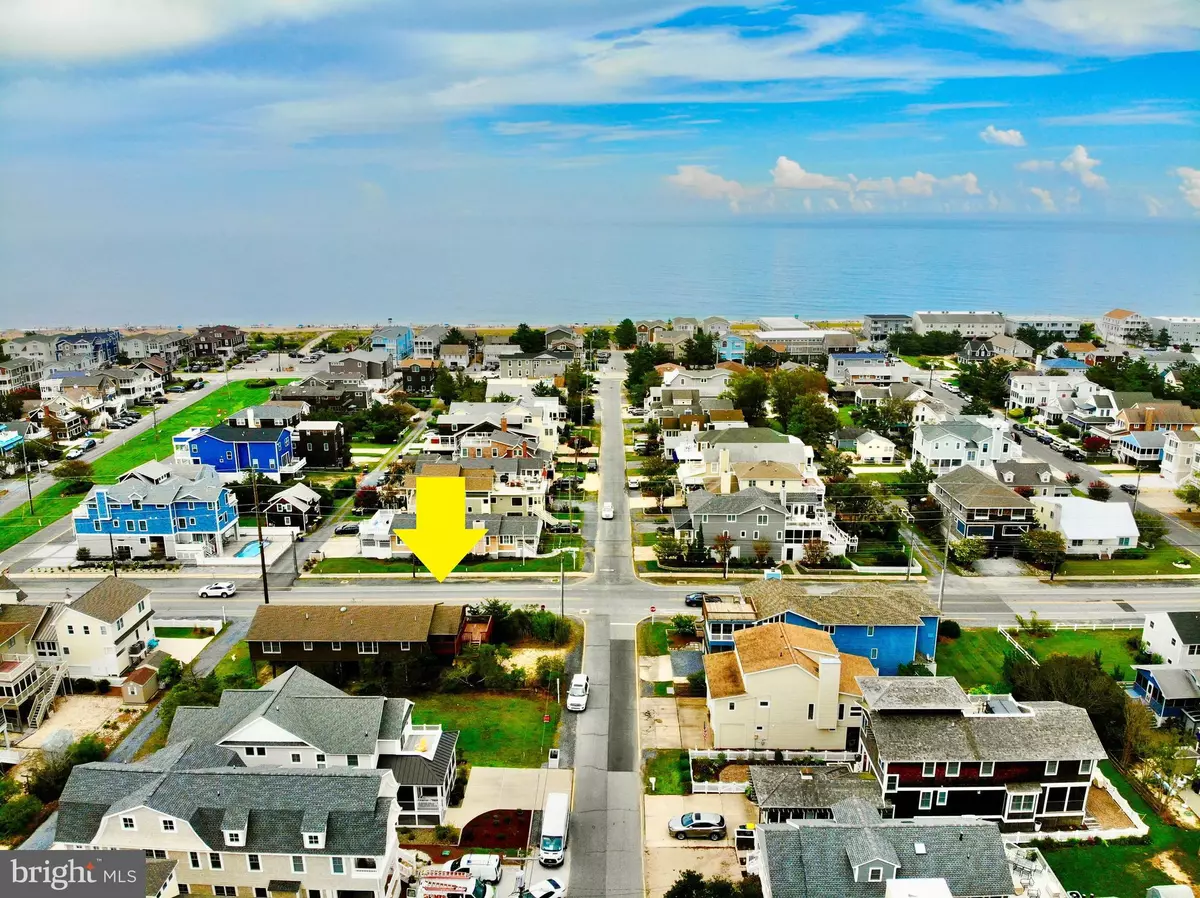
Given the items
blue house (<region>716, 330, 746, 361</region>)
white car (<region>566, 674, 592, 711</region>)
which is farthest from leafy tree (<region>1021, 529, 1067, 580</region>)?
blue house (<region>716, 330, 746, 361</region>)

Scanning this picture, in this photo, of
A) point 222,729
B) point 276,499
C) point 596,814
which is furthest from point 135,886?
point 276,499

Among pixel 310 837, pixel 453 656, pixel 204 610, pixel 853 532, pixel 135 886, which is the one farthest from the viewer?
pixel 853 532

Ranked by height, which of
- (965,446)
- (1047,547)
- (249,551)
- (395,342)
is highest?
(395,342)

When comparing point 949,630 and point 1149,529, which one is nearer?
point 949,630

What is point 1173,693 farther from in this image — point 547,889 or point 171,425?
point 171,425

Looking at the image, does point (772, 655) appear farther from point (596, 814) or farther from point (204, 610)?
point (204, 610)

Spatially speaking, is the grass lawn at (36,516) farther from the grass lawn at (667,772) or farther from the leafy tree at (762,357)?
the leafy tree at (762,357)

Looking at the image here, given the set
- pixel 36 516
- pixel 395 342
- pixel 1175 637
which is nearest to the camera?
pixel 1175 637

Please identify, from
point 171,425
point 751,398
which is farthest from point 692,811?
point 171,425
